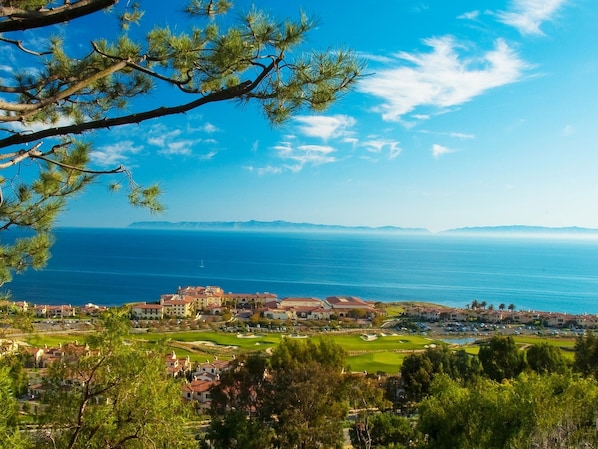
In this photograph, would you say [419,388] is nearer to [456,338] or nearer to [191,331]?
[456,338]

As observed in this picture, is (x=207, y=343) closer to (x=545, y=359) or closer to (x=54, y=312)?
(x=54, y=312)

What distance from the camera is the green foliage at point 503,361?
13.8 metres

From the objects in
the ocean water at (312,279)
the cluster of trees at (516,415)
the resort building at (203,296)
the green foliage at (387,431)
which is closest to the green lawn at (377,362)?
the green foliage at (387,431)

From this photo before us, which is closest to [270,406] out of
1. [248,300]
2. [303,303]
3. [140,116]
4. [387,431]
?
[387,431]

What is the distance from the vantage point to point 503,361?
13.8m

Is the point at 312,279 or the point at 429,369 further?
the point at 312,279

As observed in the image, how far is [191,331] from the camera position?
103ft

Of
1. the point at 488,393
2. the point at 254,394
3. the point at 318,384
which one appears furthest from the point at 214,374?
the point at 488,393

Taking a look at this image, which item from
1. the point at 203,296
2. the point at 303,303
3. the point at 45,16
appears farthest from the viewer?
the point at 203,296

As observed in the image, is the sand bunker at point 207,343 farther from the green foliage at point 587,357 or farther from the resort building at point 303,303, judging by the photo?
the green foliage at point 587,357

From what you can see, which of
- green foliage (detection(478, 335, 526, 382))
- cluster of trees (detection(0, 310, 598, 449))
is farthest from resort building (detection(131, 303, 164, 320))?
green foliage (detection(478, 335, 526, 382))

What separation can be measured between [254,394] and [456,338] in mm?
23604

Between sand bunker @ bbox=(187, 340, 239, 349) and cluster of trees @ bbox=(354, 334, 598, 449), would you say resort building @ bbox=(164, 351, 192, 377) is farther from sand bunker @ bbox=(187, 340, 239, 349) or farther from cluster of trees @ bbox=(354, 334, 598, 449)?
cluster of trees @ bbox=(354, 334, 598, 449)

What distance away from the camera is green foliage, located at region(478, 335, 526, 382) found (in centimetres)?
1377
